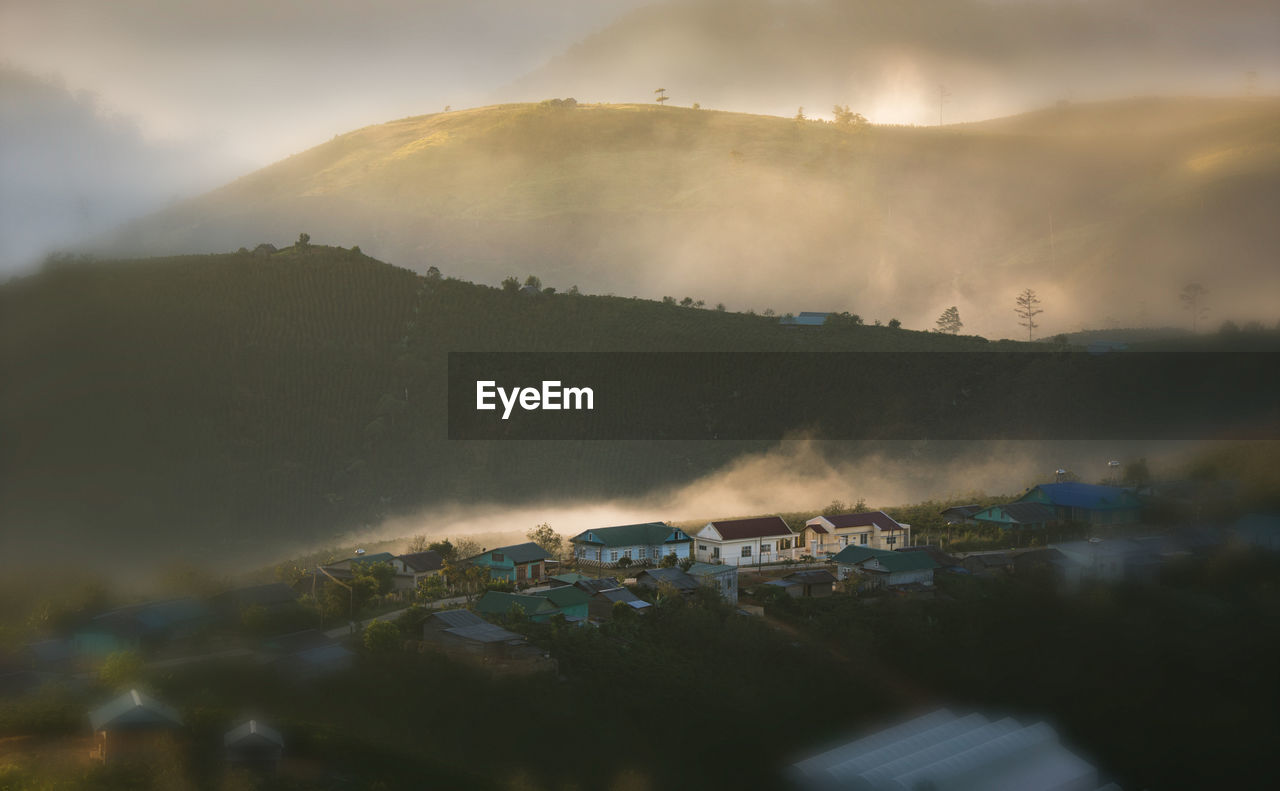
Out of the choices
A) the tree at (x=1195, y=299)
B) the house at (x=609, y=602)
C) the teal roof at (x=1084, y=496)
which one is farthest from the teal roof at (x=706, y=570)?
the tree at (x=1195, y=299)

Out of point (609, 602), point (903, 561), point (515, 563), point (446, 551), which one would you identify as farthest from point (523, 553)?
point (903, 561)

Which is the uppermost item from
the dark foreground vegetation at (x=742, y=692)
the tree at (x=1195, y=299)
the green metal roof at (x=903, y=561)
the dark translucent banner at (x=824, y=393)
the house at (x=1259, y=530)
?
the tree at (x=1195, y=299)

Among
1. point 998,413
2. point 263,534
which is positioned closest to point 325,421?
point 263,534

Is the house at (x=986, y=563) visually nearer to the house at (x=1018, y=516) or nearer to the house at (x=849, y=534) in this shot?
the house at (x=849, y=534)

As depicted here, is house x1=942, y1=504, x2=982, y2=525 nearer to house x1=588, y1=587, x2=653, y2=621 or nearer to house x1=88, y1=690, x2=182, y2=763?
house x1=588, y1=587, x2=653, y2=621

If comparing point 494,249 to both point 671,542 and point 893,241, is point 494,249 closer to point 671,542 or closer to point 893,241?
point 893,241

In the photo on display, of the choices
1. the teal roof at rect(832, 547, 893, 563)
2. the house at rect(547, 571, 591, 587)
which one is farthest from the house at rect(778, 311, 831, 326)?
the house at rect(547, 571, 591, 587)
